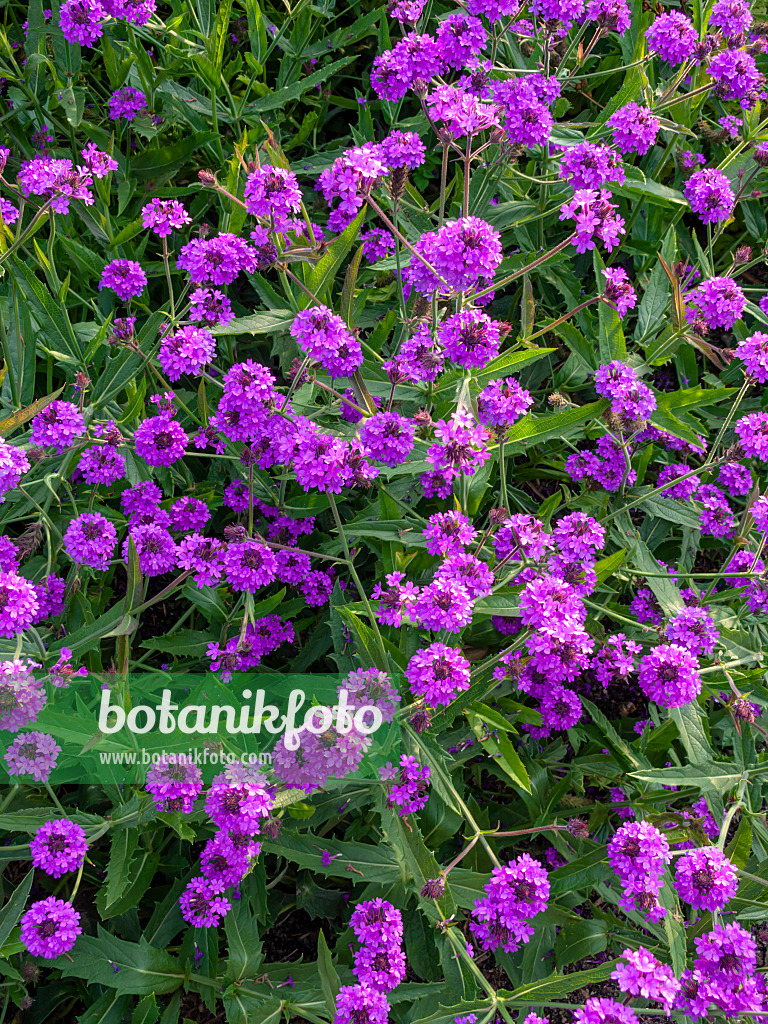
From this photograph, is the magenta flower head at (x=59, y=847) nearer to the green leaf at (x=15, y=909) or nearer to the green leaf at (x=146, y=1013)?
the green leaf at (x=15, y=909)

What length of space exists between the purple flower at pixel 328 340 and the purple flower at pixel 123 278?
979mm

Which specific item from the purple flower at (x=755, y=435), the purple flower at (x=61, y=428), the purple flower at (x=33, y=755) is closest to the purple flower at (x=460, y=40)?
the purple flower at (x=755, y=435)

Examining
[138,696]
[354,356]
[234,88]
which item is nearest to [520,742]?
[138,696]

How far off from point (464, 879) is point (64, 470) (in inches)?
77.9

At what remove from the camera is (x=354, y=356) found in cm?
260

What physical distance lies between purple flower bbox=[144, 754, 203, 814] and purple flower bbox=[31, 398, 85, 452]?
3.63 feet

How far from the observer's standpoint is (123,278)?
3.25m

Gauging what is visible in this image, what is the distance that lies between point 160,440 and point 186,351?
329mm

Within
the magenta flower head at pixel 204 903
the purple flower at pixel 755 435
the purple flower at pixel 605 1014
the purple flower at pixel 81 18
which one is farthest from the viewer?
the purple flower at pixel 81 18

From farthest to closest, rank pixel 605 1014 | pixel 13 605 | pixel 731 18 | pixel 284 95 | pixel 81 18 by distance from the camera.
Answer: pixel 284 95 < pixel 731 18 < pixel 81 18 < pixel 13 605 < pixel 605 1014

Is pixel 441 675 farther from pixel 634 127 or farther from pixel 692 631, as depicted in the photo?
pixel 634 127

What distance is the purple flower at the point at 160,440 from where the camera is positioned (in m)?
2.89

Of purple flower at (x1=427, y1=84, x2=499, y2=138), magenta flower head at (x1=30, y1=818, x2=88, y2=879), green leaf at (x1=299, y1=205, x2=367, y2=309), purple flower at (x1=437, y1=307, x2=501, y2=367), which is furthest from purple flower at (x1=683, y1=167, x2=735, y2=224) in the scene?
magenta flower head at (x1=30, y1=818, x2=88, y2=879)

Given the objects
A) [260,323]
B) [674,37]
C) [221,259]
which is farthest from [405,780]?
[674,37]
